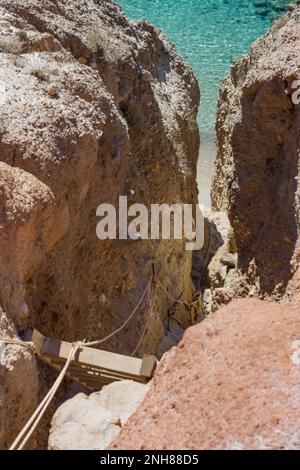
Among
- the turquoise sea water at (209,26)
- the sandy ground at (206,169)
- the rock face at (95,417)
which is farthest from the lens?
the turquoise sea water at (209,26)

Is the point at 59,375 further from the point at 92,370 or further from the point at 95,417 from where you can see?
the point at 95,417

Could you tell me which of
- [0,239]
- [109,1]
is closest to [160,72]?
[109,1]

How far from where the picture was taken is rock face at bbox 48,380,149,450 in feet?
8.97

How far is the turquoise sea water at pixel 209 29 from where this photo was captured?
23.4 meters

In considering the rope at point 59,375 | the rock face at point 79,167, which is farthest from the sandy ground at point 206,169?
the rope at point 59,375

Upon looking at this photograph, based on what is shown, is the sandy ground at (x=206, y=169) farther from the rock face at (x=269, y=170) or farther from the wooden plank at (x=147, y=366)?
the wooden plank at (x=147, y=366)

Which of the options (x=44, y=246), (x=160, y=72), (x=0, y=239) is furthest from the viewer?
(x=160, y=72)

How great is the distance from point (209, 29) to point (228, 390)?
89.6ft

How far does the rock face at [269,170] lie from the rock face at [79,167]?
116 centimetres

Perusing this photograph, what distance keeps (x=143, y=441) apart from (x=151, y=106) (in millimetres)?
6796

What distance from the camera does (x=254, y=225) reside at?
26.1 ft

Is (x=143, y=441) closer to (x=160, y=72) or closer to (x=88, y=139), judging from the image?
(x=88, y=139)

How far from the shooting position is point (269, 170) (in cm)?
774

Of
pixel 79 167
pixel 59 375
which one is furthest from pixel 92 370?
pixel 79 167
